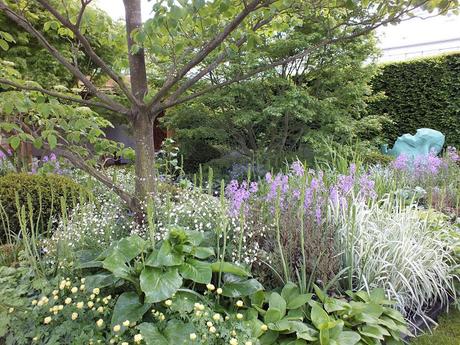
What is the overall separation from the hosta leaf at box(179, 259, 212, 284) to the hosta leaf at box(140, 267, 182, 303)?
0.17 ft

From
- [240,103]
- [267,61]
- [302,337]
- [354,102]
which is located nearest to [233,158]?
[240,103]

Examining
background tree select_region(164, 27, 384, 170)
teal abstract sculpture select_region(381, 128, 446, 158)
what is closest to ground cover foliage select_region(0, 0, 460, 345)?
background tree select_region(164, 27, 384, 170)

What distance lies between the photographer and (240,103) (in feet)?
23.4

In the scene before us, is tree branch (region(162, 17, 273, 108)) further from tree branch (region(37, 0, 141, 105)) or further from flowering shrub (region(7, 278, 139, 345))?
flowering shrub (region(7, 278, 139, 345))

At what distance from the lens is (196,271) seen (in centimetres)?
200

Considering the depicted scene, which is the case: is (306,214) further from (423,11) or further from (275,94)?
(275,94)

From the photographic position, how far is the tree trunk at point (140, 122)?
8.59 feet

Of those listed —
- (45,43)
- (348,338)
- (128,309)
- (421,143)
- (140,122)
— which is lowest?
(421,143)

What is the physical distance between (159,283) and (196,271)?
8.2 inches

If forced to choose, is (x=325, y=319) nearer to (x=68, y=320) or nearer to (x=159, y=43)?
(x=68, y=320)

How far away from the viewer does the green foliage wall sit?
881 centimetres

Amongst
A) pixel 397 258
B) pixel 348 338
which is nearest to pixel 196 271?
pixel 348 338

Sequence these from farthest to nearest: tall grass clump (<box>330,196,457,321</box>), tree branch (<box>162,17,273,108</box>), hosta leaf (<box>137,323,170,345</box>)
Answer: tall grass clump (<box>330,196,457,321</box>)
tree branch (<box>162,17,273,108</box>)
hosta leaf (<box>137,323,170,345</box>)

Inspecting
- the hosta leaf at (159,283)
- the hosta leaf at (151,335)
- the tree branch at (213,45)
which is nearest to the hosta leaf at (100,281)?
the hosta leaf at (159,283)
